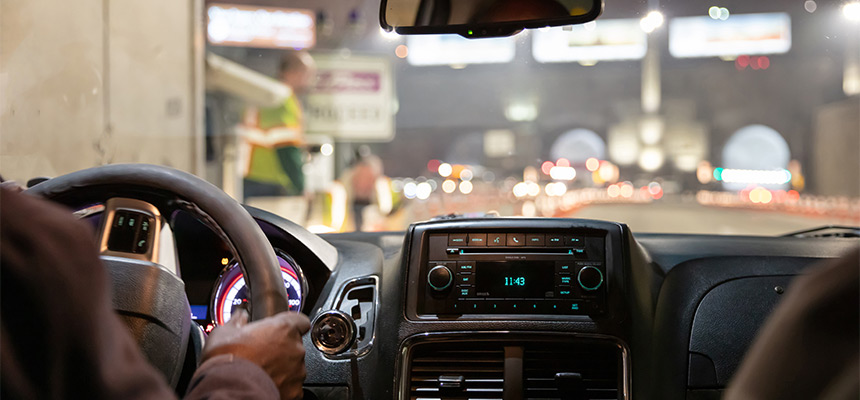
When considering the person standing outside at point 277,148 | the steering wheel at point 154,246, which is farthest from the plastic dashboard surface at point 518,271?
the person standing outside at point 277,148

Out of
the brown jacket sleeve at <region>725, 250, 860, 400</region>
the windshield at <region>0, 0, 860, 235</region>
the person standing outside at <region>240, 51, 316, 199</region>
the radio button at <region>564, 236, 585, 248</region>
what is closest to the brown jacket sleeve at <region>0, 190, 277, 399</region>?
the brown jacket sleeve at <region>725, 250, 860, 400</region>

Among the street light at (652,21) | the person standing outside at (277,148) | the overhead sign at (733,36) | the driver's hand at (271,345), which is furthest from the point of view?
the person standing outside at (277,148)

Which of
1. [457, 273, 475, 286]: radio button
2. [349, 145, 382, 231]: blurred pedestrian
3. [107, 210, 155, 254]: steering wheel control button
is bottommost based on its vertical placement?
[349, 145, 382, 231]: blurred pedestrian

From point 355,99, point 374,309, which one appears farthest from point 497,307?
point 355,99

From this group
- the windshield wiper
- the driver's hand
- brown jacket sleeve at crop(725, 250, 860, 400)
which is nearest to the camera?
brown jacket sleeve at crop(725, 250, 860, 400)

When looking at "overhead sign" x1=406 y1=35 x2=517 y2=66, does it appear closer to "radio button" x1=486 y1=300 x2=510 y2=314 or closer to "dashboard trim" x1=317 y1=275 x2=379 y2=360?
"dashboard trim" x1=317 y1=275 x2=379 y2=360

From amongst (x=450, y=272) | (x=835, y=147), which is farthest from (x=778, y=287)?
(x=835, y=147)

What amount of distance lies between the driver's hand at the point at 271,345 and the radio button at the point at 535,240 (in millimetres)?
1147

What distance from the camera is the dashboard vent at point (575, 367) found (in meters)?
2.51

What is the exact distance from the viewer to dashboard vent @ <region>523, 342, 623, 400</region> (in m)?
2.51

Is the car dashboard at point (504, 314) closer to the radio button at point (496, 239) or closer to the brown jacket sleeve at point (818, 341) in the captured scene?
the radio button at point (496, 239)

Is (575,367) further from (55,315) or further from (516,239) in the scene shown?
(55,315)

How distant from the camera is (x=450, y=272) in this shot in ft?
8.52

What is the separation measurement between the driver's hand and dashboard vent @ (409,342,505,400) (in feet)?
3.22
